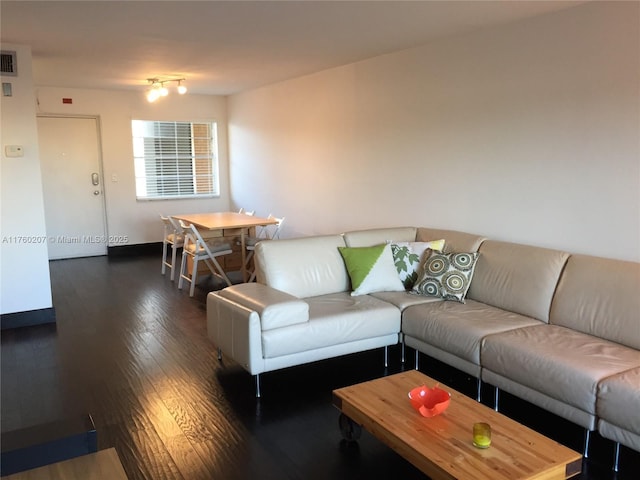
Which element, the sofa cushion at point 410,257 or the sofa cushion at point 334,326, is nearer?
the sofa cushion at point 334,326

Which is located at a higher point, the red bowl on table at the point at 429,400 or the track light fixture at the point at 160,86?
the track light fixture at the point at 160,86

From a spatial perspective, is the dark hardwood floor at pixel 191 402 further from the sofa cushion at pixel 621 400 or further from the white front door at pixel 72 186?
the white front door at pixel 72 186

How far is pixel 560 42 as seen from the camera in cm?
335

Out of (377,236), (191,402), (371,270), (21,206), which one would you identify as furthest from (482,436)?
(21,206)

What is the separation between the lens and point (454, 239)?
3.96 metres

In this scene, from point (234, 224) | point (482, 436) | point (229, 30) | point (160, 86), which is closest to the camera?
point (482, 436)

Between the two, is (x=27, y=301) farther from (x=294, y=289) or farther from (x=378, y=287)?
(x=378, y=287)

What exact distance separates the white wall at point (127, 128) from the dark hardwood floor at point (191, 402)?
3.15 m

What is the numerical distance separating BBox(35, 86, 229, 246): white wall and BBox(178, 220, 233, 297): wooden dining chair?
2.32m

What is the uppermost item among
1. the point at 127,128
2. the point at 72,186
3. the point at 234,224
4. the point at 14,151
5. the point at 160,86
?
the point at 160,86

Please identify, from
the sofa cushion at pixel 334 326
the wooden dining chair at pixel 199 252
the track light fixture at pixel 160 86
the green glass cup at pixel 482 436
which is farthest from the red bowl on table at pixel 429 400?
the track light fixture at pixel 160 86

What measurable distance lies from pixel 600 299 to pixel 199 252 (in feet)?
12.4

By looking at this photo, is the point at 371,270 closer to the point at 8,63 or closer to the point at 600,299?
the point at 600,299

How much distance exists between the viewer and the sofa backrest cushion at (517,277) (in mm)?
3207
